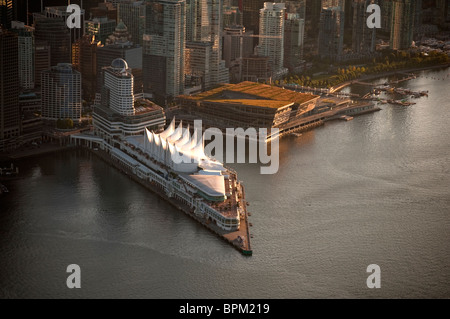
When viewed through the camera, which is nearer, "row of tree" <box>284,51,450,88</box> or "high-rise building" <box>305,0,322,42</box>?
"row of tree" <box>284,51,450,88</box>

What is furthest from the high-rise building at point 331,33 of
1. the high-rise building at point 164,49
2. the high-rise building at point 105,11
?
the high-rise building at point 164,49

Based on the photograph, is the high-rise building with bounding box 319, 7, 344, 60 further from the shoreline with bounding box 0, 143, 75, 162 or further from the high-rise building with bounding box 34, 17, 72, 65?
the shoreline with bounding box 0, 143, 75, 162

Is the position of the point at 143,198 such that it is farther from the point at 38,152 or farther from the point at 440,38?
the point at 440,38

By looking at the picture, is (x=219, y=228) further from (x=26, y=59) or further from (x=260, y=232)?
(x=26, y=59)

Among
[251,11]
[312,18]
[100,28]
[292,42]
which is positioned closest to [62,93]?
[100,28]

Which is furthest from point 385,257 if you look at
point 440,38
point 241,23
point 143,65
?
point 440,38

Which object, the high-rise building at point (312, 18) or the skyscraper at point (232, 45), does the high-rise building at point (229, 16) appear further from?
the high-rise building at point (312, 18)

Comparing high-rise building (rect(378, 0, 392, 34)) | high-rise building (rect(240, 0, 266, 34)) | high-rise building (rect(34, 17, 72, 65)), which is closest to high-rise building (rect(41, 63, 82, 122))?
high-rise building (rect(34, 17, 72, 65))
